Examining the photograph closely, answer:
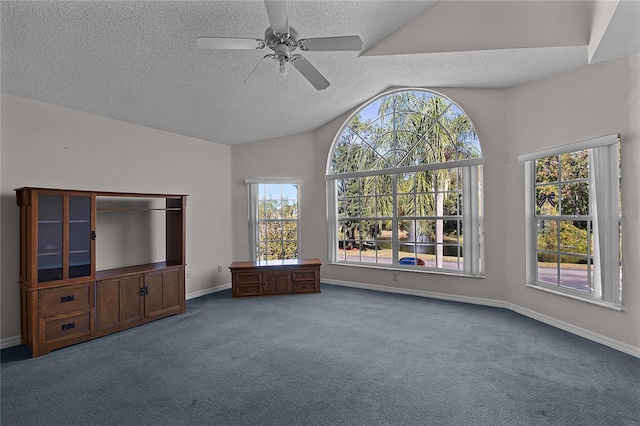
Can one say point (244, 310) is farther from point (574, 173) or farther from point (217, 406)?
point (574, 173)

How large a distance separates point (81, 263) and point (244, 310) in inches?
78.9

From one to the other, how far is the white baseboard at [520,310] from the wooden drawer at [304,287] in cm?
68

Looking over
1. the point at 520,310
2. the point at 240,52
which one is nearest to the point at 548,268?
the point at 520,310

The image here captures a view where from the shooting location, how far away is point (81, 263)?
3.39 metres

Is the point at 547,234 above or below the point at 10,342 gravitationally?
above

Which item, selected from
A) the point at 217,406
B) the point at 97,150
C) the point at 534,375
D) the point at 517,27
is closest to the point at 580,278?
the point at 534,375

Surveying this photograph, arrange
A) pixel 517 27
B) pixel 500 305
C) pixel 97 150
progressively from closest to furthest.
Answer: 1. pixel 517 27
2. pixel 97 150
3. pixel 500 305

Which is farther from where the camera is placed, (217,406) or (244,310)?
(244,310)

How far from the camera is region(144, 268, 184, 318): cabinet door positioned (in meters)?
3.96

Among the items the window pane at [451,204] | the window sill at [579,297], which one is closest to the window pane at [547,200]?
the window sill at [579,297]

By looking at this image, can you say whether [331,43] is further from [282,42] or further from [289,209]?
[289,209]

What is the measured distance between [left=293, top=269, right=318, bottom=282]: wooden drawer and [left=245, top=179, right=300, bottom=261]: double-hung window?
0.82 metres

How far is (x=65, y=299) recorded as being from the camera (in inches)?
127

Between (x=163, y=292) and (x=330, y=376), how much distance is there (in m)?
2.67
